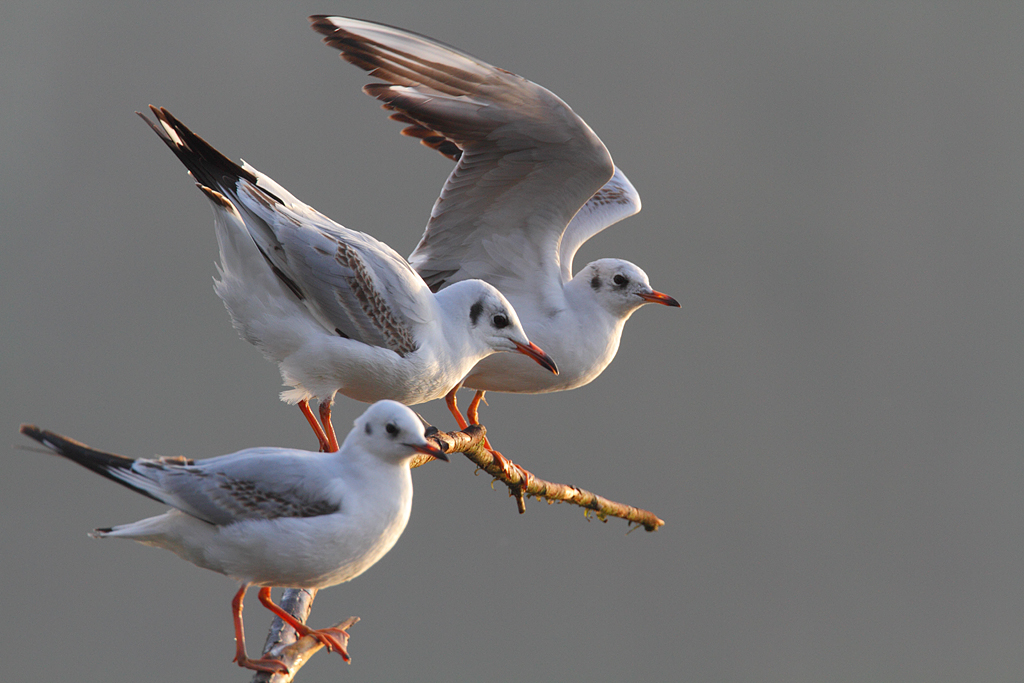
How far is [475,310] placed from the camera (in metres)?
2.51

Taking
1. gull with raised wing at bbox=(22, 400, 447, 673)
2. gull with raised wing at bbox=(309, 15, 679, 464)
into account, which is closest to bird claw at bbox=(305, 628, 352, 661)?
gull with raised wing at bbox=(22, 400, 447, 673)

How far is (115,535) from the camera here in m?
1.69

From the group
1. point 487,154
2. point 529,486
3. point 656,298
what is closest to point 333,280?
point 487,154

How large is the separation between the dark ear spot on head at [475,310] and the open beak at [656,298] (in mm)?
953

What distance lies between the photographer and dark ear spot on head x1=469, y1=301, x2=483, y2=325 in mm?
2500

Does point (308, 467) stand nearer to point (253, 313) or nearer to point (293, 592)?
point (253, 313)

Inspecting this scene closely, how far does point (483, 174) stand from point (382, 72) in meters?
0.48

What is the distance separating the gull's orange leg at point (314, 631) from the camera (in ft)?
6.70

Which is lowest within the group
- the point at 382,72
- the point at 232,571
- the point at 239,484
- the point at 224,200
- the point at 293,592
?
the point at 293,592

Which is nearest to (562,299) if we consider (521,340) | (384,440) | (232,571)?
(521,340)

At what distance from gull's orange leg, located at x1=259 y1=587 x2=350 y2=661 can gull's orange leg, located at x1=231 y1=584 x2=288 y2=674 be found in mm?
61

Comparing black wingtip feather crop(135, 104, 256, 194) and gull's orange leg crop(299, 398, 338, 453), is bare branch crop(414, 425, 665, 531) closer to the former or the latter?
gull's orange leg crop(299, 398, 338, 453)

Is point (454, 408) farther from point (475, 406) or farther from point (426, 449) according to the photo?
point (426, 449)

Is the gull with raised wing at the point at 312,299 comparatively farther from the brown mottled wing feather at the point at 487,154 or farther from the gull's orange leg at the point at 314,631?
the brown mottled wing feather at the point at 487,154
